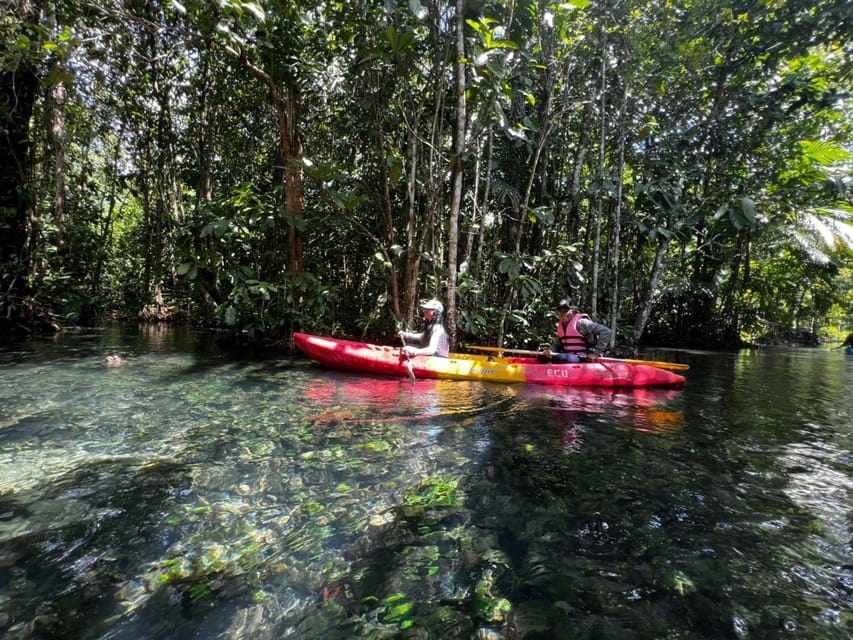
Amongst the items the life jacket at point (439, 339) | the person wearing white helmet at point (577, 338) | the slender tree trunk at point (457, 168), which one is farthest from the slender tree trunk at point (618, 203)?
the life jacket at point (439, 339)

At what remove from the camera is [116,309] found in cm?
1516

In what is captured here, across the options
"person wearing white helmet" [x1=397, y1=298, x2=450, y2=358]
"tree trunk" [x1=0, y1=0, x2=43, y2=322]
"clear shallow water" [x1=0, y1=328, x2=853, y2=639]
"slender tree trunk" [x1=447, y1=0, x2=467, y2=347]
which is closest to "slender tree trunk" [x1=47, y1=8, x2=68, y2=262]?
"tree trunk" [x1=0, y1=0, x2=43, y2=322]

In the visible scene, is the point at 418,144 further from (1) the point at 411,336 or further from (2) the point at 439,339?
(2) the point at 439,339

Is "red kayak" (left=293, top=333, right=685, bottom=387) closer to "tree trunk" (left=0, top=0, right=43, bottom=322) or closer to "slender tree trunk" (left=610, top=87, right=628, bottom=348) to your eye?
"slender tree trunk" (left=610, top=87, right=628, bottom=348)

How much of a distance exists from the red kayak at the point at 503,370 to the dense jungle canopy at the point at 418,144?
1376 millimetres

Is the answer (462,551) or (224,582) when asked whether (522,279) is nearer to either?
(462,551)

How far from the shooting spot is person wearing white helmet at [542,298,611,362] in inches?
259

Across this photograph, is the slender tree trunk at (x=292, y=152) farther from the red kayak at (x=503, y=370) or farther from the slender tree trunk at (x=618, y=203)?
the slender tree trunk at (x=618, y=203)

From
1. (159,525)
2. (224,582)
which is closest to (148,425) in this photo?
(159,525)

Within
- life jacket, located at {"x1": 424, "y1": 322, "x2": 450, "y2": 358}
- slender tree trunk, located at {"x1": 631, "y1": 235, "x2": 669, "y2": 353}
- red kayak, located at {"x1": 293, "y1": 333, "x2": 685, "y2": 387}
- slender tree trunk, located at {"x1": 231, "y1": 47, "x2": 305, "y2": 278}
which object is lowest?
red kayak, located at {"x1": 293, "y1": 333, "x2": 685, "y2": 387}

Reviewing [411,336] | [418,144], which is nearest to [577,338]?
[411,336]

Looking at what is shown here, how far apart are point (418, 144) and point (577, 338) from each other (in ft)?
14.6

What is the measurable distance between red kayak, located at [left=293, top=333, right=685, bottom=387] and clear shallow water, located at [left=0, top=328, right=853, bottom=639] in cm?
152

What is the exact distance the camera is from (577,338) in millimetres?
6832
